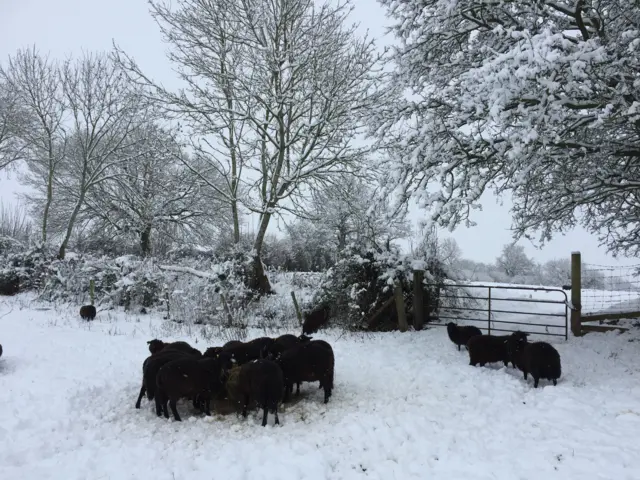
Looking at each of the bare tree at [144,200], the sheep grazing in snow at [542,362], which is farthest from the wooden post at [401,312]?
the bare tree at [144,200]

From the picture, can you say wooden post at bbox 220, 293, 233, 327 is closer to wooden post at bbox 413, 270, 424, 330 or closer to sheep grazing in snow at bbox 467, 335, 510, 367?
wooden post at bbox 413, 270, 424, 330

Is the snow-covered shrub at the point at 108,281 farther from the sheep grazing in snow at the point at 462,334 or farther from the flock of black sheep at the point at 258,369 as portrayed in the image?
the sheep grazing in snow at the point at 462,334

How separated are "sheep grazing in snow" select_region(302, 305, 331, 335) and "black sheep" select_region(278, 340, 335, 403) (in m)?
4.40

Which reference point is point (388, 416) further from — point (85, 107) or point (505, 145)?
point (85, 107)

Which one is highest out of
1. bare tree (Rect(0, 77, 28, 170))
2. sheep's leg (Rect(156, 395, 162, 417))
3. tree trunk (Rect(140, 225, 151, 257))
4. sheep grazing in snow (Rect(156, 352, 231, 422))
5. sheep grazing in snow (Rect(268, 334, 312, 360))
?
bare tree (Rect(0, 77, 28, 170))

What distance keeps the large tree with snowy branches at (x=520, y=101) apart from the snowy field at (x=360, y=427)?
107 inches

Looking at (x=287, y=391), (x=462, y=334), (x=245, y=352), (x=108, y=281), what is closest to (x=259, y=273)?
(x=108, y=281)

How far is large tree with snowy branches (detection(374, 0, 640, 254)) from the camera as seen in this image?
520cm

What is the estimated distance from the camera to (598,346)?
8258 millimetres

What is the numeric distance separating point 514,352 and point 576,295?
3244mm

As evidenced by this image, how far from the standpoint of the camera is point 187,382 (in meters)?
5.31

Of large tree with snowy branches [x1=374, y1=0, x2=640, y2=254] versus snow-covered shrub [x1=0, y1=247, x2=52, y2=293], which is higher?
large tree with snowy branches [x1=374, y1=0, x2=640, y2=254]

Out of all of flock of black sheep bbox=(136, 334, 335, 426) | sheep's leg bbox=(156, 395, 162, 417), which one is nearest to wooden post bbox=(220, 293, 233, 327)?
flock of black sheep bbox=(136, 334, 335, 426)

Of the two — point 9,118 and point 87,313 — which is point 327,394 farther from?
point 9,118
